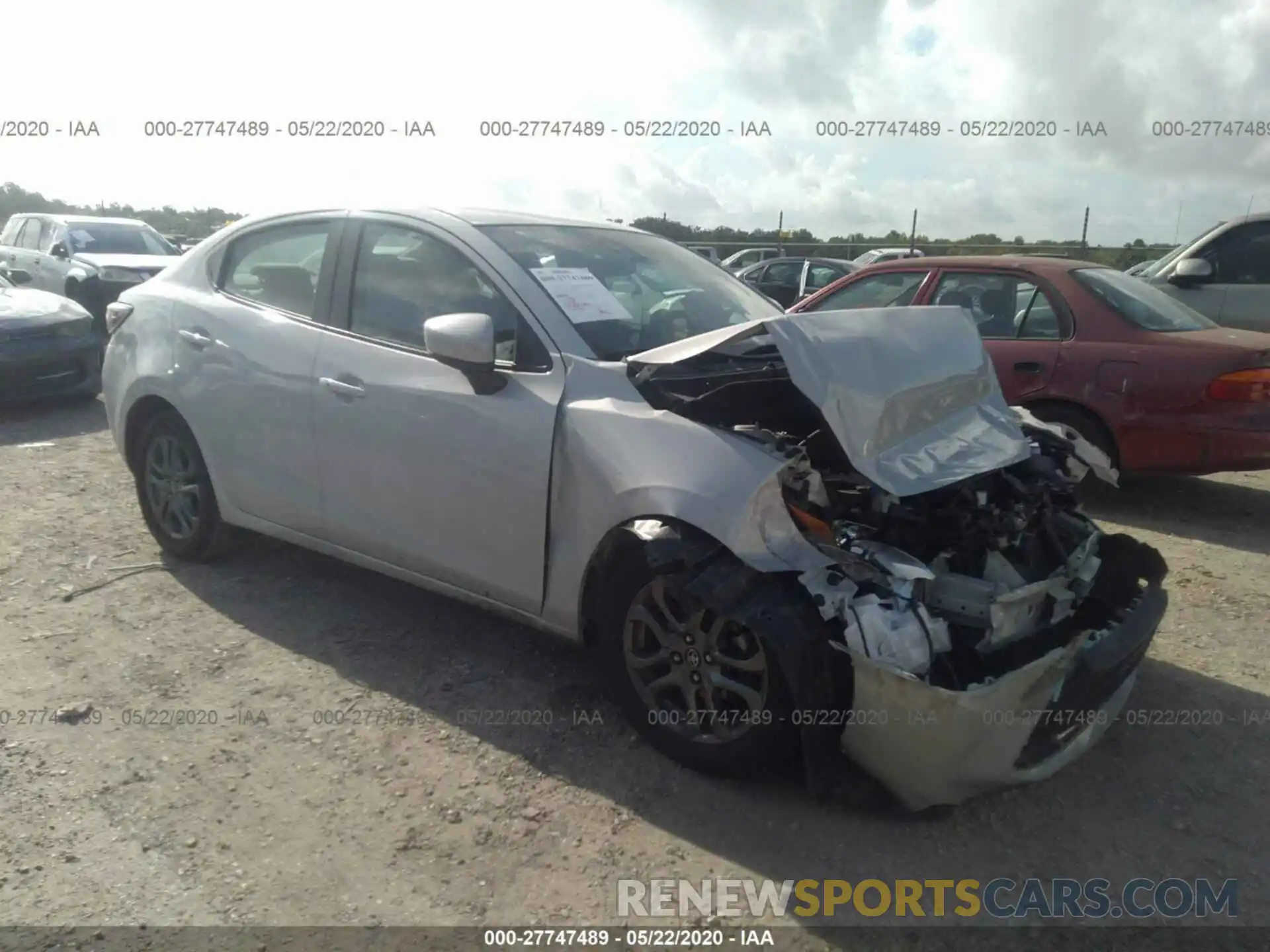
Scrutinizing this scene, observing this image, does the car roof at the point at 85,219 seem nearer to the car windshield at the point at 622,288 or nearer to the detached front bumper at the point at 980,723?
the car windshield at the point at 622,288

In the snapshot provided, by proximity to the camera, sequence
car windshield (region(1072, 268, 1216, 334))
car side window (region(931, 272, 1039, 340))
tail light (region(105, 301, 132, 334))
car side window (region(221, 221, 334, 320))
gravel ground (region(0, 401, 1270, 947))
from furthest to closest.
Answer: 1. car side window (region(931, 272, 1039, 340))
2. car windshield (region(1072, 268, 1216, 334))
3. tail light (region(105, 301, 132, 334))
4. car side window (region(221, 221, 334, 320))
5. gravel ground (region(0, 401, 1270, 947))

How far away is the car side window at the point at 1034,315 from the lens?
19.2ft

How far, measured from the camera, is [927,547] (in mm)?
3039

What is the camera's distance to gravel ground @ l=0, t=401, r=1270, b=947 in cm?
259

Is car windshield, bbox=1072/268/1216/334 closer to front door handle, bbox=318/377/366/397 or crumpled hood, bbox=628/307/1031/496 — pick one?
crumpled hood, bbox=628/307/1031/496

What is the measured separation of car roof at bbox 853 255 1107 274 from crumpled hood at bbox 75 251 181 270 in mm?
8803

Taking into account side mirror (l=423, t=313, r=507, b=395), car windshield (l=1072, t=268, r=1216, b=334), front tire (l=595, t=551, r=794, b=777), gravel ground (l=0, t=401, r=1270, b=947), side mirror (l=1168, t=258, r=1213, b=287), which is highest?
side mirror (l=1168, t=258, r=1213, b=287)

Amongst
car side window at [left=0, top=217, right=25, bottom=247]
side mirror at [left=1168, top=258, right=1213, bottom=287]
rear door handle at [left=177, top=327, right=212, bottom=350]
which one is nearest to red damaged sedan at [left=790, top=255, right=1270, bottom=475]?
side mirror at [left=1168, top=258, right=1213, bottom=287]

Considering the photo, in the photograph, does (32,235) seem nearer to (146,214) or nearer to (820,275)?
(820,275)

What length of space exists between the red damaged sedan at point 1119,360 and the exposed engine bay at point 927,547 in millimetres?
2365

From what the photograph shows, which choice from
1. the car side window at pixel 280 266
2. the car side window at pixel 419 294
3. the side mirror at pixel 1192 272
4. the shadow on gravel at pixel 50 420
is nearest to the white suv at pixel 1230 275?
the side mirror at pixel 1192 272

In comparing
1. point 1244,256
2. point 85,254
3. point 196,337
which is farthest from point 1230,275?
point 85,254

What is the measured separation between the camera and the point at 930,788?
8.67ft

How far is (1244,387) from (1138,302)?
2.94ft
